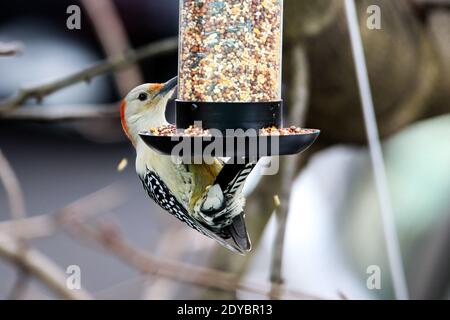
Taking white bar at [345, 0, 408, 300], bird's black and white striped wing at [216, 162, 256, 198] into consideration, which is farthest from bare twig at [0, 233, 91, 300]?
white bar at [345, 0, 408, 300]

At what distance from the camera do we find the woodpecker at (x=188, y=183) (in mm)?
1450

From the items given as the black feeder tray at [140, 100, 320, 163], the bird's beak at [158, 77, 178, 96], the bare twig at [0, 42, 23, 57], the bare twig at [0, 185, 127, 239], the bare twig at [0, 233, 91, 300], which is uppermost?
the bare twig at [0, 42, 23, 57]

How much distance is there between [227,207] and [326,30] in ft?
3.72

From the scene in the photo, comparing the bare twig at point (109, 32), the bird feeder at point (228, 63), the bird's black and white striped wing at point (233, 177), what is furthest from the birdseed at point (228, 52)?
the bare twig at point (109, 32)

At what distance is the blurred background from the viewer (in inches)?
82.2

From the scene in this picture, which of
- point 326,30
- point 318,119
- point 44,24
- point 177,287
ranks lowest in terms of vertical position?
point 177,287

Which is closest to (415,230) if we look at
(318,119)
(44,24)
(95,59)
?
(318,119)

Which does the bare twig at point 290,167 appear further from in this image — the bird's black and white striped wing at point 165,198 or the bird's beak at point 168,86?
the bird's beak at point 168,86

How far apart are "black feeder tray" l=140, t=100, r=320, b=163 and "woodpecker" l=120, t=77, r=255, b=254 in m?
0.05

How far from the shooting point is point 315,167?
11.1 feet

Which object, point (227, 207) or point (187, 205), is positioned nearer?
point (227, 207)

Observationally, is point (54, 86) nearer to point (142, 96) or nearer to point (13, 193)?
point (13, 193)

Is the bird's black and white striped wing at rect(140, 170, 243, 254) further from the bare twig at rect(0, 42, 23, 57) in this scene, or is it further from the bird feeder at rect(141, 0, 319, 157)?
the bare twig at rect(0, 42, 23, 57)
